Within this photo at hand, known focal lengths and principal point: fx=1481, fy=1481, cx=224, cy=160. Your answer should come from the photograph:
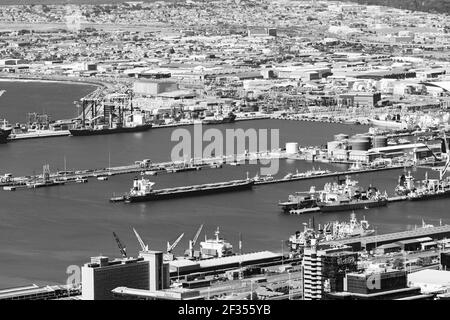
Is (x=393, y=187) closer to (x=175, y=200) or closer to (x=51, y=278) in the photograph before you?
(x=175, y=200)

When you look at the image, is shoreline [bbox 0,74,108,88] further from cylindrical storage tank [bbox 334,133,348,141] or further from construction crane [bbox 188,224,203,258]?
construction crane [bbox 188,224,203,258]

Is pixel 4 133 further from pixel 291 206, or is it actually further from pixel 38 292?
pixel 38 292

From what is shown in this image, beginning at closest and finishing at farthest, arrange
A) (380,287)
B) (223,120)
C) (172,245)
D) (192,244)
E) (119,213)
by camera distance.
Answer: (380,287) → (172,245) → (192,244) → (119,213) → (223,120)

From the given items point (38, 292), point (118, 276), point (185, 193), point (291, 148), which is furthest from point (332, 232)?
point (291, 148)

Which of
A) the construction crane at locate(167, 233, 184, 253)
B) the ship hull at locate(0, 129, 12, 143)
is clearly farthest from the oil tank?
the construction crane at locate(167, 233, 184, 253)

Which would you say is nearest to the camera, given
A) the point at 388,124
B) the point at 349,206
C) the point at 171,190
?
the point at 349,206
